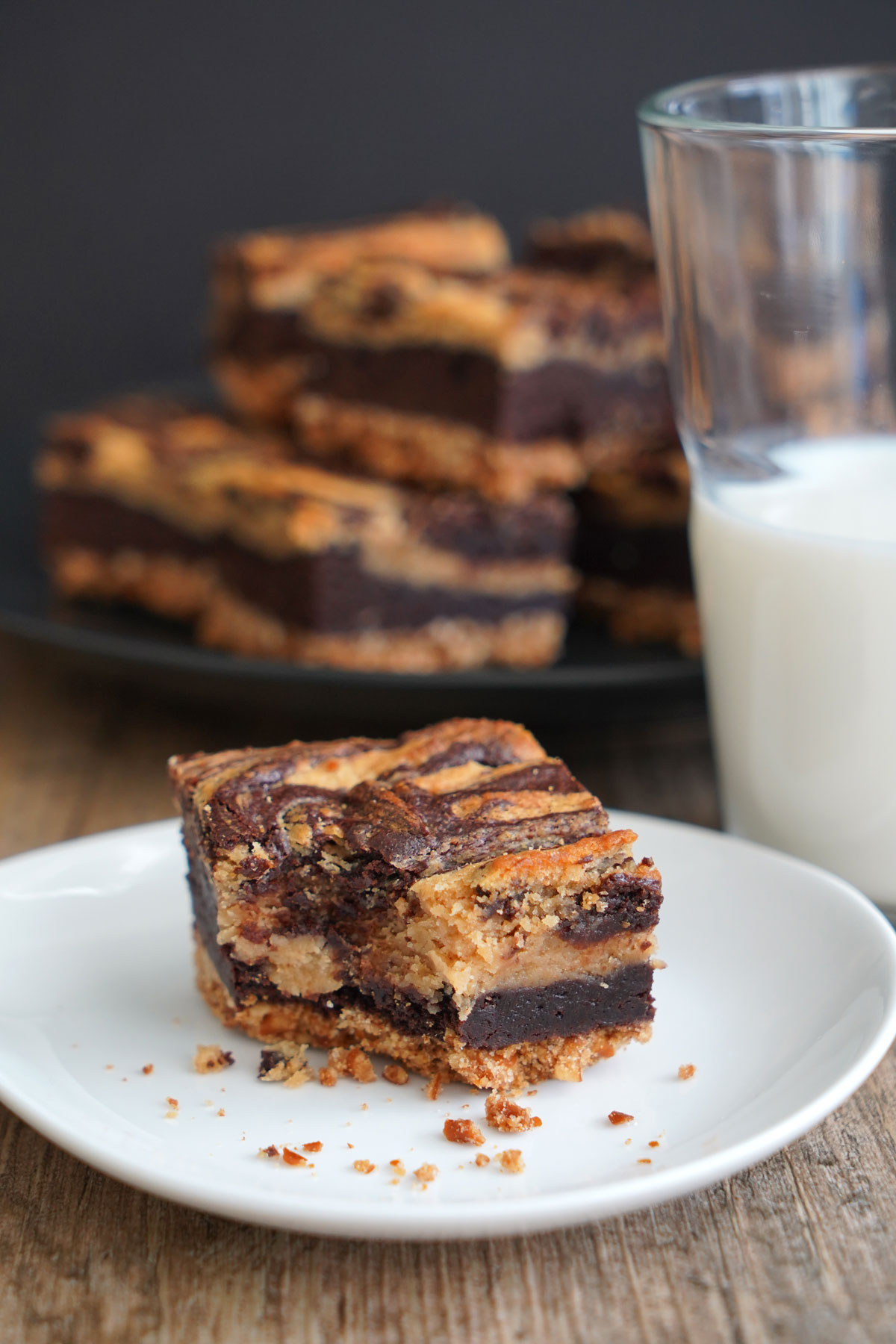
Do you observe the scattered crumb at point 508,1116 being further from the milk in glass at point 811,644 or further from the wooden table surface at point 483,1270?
the milk in glass at point 811,644

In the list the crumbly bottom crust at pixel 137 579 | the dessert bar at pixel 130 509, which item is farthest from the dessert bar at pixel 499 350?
the crumbly bottom crust at pixel 137 579

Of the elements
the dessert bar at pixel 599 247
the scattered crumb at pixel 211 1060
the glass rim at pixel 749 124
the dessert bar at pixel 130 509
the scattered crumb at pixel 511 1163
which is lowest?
the dessert bar at pixel 130 509

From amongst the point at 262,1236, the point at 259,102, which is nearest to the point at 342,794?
the point at 262,1236

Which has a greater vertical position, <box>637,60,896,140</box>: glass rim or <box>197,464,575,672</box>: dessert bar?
<box>637,60,896,140</box>: glass rim

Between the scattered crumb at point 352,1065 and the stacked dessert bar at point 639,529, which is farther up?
the scattered crumb at point 352,1065

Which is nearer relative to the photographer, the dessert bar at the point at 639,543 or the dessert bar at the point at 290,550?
the dessert bar at the point at 290,550

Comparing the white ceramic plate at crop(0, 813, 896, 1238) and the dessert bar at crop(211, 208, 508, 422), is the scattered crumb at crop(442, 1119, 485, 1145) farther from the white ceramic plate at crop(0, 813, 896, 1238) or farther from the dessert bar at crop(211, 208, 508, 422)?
the dessert bar at crop(211, 208, 508, 422)

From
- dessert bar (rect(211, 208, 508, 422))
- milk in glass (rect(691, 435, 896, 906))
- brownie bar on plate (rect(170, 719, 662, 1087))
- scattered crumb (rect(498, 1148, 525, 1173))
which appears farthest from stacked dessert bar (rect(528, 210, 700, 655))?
scattered crumb (rect(498, 1148, 525, 1173))
